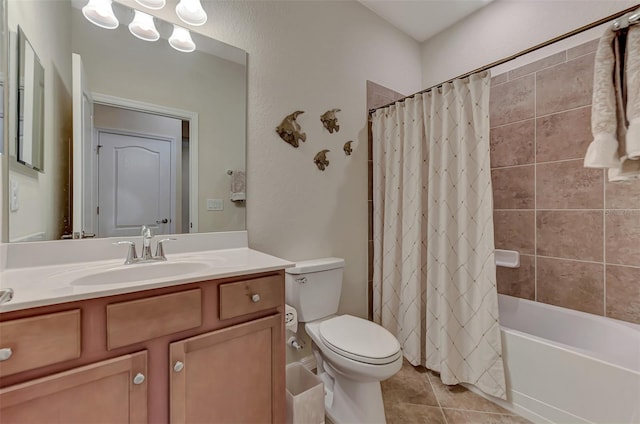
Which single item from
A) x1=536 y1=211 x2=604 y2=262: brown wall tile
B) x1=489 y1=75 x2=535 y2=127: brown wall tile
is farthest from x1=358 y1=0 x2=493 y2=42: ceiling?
x1=536 y1=211 x2=604 y2=262: brown wall tile

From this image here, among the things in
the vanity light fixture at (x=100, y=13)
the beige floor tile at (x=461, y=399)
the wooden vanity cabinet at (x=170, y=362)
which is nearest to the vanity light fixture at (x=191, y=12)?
the vanity light fixture at (x=100, y=13)

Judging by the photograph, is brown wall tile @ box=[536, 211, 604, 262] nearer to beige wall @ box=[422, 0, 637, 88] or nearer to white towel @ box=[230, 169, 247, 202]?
beige wall @ box=[422, 0, 637, 88]

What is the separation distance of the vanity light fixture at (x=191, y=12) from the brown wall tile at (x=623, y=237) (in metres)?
2.48

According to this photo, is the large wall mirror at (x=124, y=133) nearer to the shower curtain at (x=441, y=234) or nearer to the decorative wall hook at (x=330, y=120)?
→ the decorative wall hook at (x=330, y=120)

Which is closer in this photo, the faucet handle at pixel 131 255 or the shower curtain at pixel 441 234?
the faucet handle at pixel 131 255

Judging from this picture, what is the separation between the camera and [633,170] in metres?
1.02

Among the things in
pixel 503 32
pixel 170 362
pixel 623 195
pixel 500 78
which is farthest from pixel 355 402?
pixel 503 32

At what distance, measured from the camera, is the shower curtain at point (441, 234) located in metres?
1.55

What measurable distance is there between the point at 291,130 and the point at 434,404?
1782mm

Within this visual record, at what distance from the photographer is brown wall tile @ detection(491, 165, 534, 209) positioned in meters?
1.98

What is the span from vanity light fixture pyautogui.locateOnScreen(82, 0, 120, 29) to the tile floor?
90.1 inches

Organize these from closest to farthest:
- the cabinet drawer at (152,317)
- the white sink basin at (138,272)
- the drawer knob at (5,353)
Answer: the drawer knob at (5,353)
the cabinet drawer at (152,317)
the white sink basin at (138,272)

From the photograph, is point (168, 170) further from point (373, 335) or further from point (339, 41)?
point (339, 41)

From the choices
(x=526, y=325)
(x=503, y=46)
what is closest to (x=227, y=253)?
(x=526, y=325)
